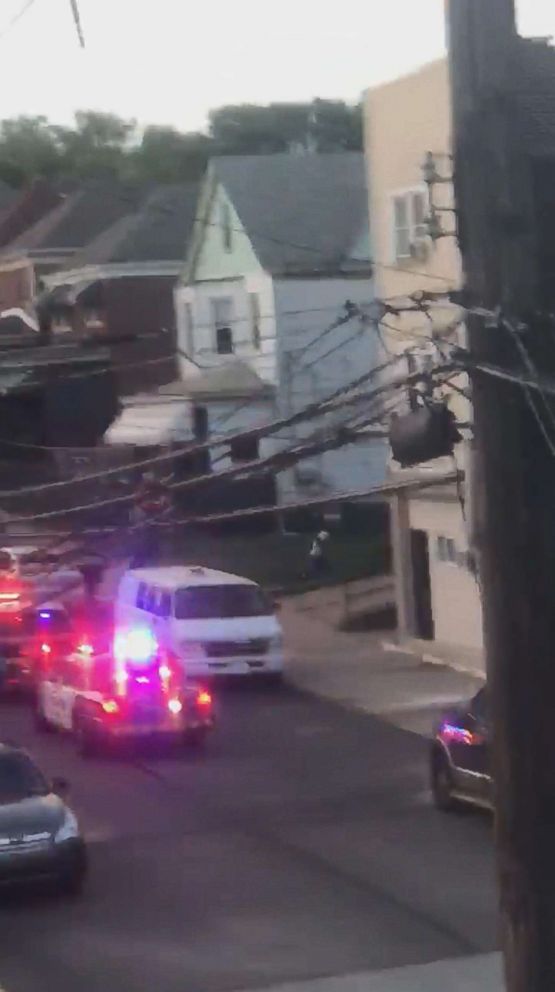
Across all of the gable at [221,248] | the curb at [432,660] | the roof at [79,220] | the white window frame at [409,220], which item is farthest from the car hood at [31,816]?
the roof at [79,220]

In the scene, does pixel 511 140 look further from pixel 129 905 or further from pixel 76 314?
pixel 76 314

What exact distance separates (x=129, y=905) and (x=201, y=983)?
2.58m

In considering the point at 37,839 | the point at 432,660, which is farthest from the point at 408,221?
the point at 37,839

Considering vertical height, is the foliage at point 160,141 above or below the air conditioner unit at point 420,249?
above

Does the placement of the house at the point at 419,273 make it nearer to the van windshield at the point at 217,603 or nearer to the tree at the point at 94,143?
the van windshield at the point at 217,603

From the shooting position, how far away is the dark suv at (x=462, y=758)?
63.0ft

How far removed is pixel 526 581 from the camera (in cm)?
873

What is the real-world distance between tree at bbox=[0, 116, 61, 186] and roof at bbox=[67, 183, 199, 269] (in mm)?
42750

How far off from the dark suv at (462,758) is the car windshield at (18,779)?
14.1 feet

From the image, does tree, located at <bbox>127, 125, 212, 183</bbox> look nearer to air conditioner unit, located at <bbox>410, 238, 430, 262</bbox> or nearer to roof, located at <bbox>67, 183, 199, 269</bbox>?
roof, located at <bbox>67, 183, 199, 269</bbox>

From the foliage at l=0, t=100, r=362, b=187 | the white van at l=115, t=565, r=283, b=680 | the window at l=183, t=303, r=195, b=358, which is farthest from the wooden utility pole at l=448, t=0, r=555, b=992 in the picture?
the foliage at l=0, t=100, r=362, b=187

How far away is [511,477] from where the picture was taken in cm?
877

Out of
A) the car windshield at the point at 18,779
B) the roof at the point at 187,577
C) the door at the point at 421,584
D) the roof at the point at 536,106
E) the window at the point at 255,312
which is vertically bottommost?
the door at the point at 421,584

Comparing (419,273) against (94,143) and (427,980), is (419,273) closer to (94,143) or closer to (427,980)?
(427,980)
